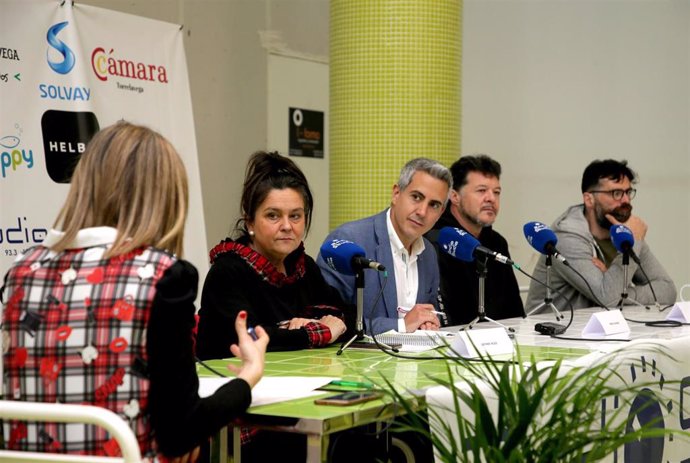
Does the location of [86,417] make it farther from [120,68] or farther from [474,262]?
[120,68]

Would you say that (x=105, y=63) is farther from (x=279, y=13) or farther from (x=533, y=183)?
(x=533, y=183)

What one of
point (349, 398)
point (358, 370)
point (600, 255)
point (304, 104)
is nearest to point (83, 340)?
point (349, 398)

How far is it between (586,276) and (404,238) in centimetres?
137

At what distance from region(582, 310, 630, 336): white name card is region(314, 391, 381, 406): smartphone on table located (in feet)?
4.95

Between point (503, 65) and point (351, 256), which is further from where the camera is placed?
point (503, 65)

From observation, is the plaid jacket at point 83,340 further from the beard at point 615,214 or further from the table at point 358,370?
the beard at point 615,214

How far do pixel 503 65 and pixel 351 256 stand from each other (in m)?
4.80

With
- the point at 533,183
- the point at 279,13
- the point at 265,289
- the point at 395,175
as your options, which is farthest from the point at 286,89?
the point at 265,289

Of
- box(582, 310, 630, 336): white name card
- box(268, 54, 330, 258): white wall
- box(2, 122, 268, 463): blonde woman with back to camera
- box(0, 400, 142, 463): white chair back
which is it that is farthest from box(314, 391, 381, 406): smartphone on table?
box(268, 54, 330, 258): white wall

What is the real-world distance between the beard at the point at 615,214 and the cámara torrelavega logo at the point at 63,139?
2.60 m

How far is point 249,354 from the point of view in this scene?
2.27 metres

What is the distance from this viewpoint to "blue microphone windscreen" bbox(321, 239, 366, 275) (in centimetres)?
323

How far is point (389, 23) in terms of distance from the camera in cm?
593

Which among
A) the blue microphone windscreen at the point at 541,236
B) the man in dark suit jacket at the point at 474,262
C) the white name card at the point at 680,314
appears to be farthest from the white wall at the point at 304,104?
the white name card at the point at 680,314
